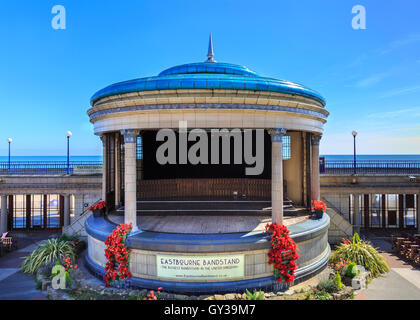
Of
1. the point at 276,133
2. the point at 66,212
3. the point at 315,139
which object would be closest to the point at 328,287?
the point at 276,133

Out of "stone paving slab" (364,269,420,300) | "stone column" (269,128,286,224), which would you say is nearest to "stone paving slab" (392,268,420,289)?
"stone paving slab" (364,269,420,300)

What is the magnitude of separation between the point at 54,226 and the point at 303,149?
2057 cm

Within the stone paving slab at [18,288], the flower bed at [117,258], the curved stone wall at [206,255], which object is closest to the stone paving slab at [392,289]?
the curved stone wall at [206,255]

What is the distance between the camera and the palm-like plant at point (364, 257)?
35.4 ft

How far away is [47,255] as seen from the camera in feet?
39.0

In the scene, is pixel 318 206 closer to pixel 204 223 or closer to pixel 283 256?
pixel 283 256

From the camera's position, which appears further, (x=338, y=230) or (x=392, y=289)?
(x=338, y=230)

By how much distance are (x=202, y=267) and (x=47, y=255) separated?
8.27 meters

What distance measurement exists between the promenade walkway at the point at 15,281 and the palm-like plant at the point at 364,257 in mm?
12484

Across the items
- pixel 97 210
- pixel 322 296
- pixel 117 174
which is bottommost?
pixel 322 296

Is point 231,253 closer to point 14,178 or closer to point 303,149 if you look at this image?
point 303,149

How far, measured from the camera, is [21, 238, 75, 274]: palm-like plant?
37.6 ft
